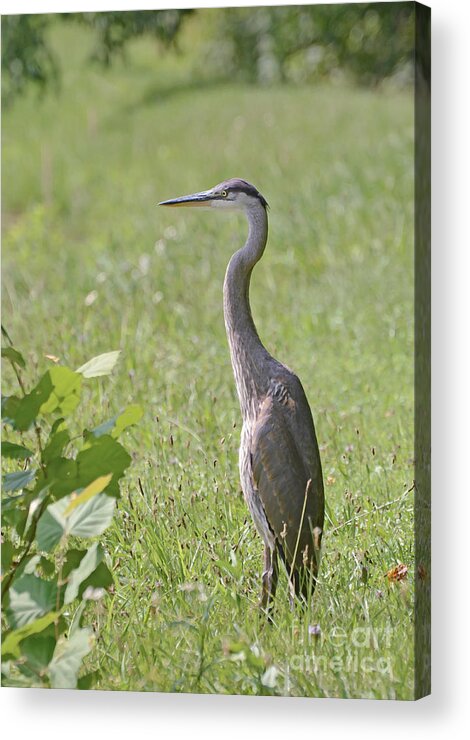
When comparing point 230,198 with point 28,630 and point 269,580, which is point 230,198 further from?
point 28,630

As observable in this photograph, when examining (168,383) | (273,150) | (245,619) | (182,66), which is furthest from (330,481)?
(273,150)

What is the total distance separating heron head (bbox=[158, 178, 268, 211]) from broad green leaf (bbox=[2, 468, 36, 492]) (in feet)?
2.84

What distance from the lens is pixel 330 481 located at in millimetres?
4441

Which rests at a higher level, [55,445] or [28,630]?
[55,445]

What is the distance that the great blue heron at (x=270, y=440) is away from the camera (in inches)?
149

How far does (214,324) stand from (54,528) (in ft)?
8.56

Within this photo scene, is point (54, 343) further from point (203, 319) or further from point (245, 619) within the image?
point (245, 619)

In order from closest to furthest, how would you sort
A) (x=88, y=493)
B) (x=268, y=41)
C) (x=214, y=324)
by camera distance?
(x=88, y=493)
(x=214, y=324)
(x=268, y=41)

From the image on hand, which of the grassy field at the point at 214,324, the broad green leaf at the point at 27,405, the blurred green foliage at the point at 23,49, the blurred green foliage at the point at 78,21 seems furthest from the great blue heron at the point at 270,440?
the blurred green foliage at the point at 23,49

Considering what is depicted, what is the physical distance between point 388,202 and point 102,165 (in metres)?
2.05

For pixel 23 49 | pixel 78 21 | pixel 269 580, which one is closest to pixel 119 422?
pixel 269 580

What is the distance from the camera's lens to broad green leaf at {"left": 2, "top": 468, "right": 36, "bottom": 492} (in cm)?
387

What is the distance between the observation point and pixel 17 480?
12.7 ft

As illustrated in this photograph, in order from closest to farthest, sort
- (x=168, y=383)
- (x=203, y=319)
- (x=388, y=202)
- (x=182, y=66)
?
(x=168, y=383), (x=203, y=319), (x=182, y=66), (x=388, y=202)
